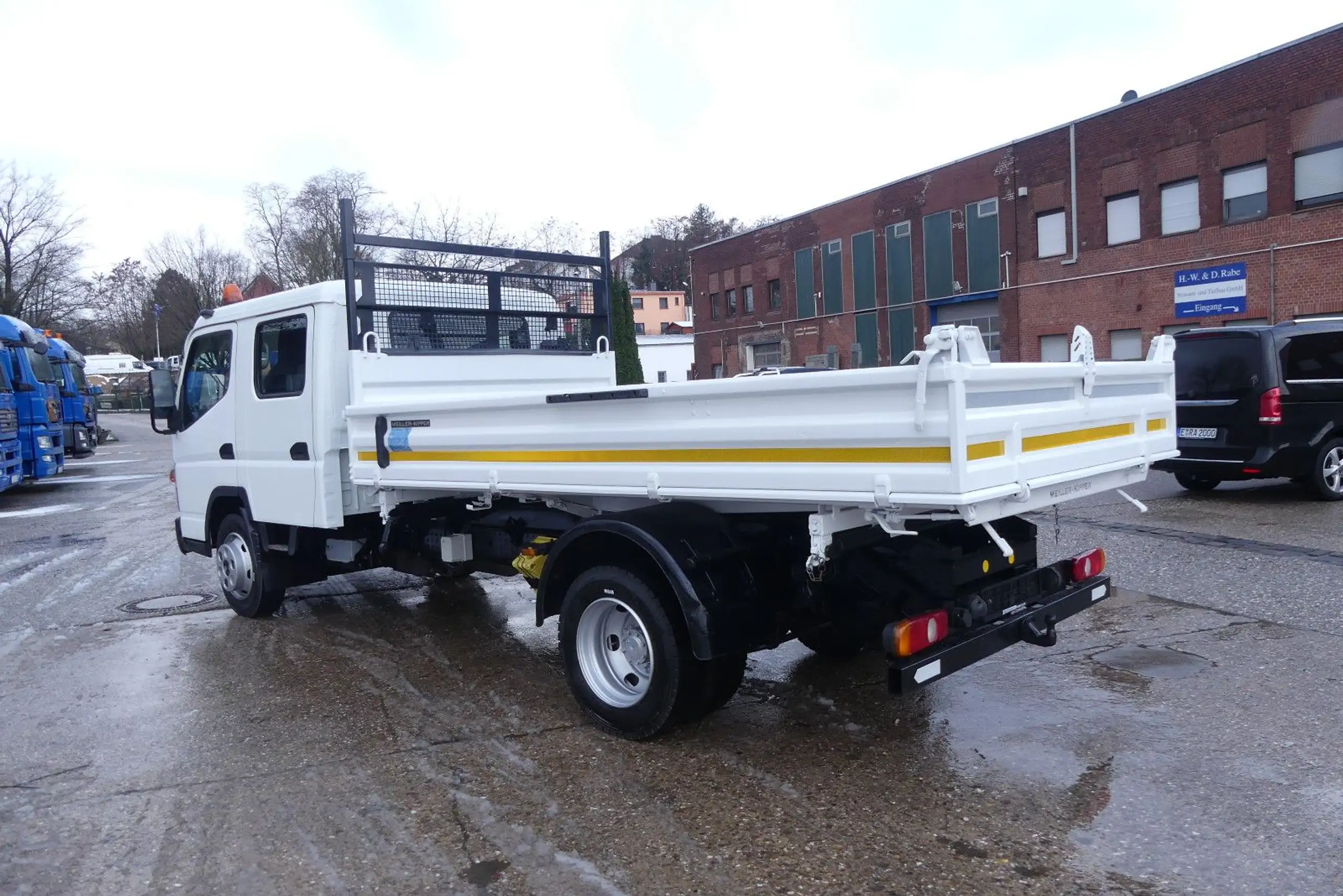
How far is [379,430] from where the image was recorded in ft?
19.5

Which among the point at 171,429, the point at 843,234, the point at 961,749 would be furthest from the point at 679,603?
the point at 843,234

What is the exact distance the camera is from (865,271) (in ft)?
128

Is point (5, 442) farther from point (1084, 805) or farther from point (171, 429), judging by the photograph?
point (1084, 805)

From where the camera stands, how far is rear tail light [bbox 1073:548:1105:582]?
4898 millimetres

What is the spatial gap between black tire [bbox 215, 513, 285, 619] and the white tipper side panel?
1992 mm

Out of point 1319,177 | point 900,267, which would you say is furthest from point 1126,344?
point 900,267

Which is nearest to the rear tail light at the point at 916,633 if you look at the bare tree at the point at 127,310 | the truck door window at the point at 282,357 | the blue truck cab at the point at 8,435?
the truck door window at the point at 282,357

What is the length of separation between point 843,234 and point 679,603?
1473 inches

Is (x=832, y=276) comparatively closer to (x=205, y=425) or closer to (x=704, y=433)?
(x=205, y=425)

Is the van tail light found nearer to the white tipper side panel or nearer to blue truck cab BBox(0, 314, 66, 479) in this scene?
the white tipper side panel

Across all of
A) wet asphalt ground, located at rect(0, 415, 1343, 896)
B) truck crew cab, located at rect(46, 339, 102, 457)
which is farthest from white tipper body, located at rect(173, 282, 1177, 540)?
truck crew cab, located at rect(46, 339, 102, 457)

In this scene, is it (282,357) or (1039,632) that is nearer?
(1039,632)

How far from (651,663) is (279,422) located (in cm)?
351

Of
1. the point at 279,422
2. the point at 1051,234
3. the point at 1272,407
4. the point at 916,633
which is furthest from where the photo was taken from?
the point at 1051,234
